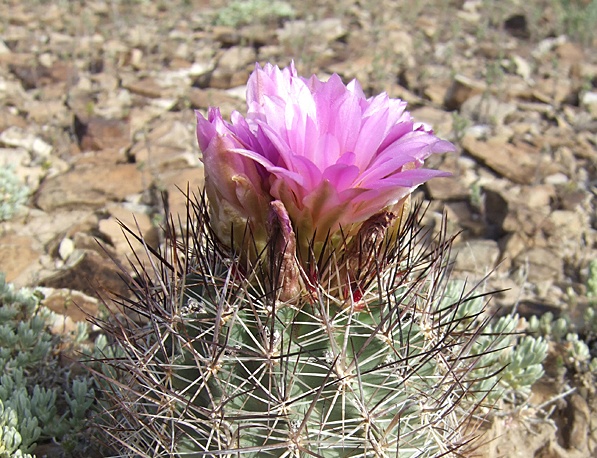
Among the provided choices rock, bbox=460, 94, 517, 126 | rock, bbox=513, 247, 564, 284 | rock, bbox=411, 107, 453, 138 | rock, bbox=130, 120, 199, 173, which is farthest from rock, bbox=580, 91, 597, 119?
rock, bbox=130, 120, 199, 173

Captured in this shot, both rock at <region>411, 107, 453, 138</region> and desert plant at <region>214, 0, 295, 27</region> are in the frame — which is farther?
desert plant at <region>214, 0, 295, 27</region>

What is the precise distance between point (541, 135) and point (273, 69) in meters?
4.98

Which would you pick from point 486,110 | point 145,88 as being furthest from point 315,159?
point 145,88

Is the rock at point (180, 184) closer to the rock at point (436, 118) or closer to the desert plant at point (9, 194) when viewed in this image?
the desert plant at point (9, 194)

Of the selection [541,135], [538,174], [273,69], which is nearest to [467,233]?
[538,174]

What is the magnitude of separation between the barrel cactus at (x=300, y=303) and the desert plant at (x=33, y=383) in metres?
0.92

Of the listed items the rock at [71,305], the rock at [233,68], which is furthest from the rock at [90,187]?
the rock at [233,68]

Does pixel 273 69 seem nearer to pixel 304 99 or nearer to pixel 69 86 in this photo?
pixel 304 99

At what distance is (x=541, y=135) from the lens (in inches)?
244

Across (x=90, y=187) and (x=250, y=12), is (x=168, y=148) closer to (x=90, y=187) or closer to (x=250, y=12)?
(x=90, y=187)

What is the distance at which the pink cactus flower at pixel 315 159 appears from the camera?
5.54ft

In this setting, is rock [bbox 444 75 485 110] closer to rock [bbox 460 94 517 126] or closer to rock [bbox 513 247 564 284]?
rock [bbox 460 94 517 126]

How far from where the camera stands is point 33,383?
3.12 metres

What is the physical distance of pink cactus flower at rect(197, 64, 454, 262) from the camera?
1.69 metres
